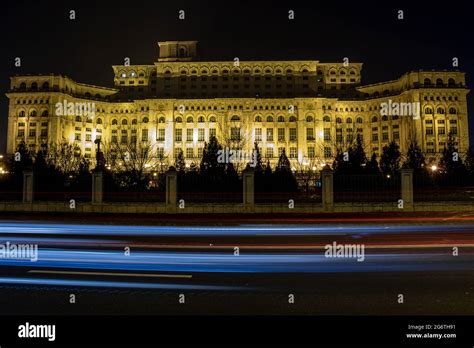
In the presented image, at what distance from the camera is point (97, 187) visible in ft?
77.5

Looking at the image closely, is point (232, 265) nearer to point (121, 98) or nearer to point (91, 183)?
point (91, 183)

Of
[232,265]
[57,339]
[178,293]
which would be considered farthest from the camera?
[232,265]

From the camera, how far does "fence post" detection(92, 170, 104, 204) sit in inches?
925

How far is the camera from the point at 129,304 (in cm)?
645

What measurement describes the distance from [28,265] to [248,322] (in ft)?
19.6

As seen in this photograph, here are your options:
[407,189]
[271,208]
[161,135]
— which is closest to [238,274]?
[271,208]

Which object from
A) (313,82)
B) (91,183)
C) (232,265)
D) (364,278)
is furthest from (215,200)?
(313,82)

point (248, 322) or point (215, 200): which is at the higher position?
point (215, 200)

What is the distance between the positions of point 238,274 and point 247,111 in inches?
3556

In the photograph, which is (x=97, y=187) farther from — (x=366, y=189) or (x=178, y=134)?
(x=178, y=134)

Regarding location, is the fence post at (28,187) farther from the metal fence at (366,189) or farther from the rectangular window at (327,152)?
the rectangular window at (327,152)

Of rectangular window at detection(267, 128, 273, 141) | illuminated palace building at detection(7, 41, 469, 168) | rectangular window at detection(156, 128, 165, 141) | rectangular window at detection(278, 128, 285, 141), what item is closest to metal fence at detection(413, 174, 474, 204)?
illuminated palace building at detection(7, 41, 469, 168)

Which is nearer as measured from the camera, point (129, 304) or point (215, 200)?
point (129, 304)

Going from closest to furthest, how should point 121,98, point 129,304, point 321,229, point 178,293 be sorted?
1. point 129,304
2. point 178,293
3. point 321,229
4. point 121,98
